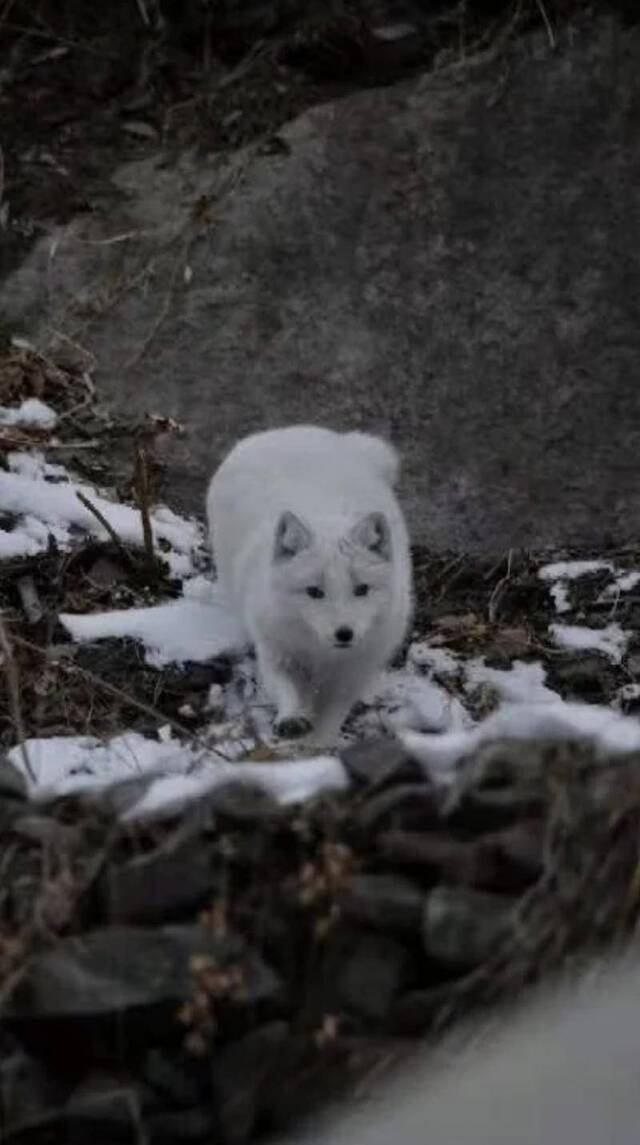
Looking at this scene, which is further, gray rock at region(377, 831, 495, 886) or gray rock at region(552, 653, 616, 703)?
gray rock at region(552, 653, 616, 703)

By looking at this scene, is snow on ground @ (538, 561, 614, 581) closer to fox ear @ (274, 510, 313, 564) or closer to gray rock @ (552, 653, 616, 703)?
gray rock @ (552, 653, 616, 703)

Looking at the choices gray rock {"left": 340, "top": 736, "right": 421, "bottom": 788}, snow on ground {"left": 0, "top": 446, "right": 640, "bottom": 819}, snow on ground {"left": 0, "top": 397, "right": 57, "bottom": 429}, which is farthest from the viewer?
snow on ground {"left": 0, "top": 397, "right": 57, "bottom": 429}

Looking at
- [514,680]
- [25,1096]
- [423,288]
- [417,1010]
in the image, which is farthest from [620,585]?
[25,1096]

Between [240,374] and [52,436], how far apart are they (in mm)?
1257

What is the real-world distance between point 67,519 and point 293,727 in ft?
6.95

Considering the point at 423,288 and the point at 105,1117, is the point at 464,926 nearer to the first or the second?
the point at 105,1117

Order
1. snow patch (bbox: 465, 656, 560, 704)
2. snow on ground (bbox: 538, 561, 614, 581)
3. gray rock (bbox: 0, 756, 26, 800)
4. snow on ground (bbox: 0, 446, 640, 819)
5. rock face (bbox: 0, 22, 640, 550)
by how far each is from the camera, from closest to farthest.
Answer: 1. snow on ground (bbox: 0, 446, 640, 819)
2. gray rock (bbox: 0, 756, 26, 800)
3. snow patch (bbox: 465, 656, 560, 704)
4. snow on ground (bbox: 538, 561, 614, 581)
5. rock face (bbox: 0, 22, 640, 550)

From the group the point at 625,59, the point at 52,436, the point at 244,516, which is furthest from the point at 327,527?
the point at 625,59

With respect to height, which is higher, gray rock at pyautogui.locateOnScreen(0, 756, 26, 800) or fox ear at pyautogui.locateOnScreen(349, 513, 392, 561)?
gray rock at pyautogui.locateOnScreen(0, 756, 26, 800)

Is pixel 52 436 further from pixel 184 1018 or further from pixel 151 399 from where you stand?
pixel 184 1018

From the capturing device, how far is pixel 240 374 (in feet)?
37.3

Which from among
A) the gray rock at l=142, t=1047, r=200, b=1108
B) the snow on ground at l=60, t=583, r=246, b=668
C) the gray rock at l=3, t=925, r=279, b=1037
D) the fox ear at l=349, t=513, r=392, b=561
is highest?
the gray rock at l=3, t=925, r=279, b=1037

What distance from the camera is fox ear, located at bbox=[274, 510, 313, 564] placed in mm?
7734

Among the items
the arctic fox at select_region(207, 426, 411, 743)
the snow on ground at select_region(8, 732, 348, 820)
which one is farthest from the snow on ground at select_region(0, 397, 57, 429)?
the snow on ground at select_region(8, 732, 348, 820)
